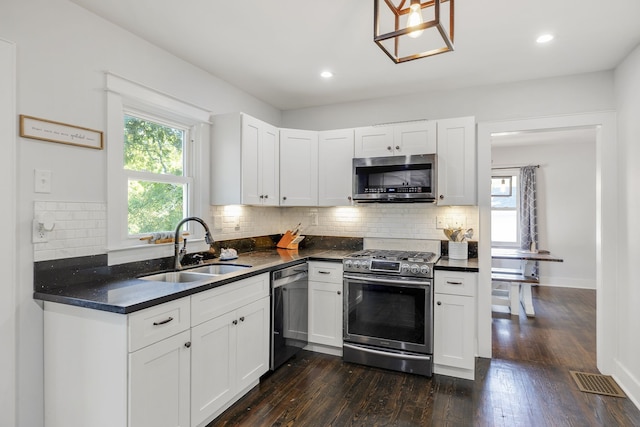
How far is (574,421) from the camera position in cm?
228

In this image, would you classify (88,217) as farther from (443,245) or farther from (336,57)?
(443,245)

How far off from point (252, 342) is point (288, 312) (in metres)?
0.53

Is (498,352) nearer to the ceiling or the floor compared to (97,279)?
nearer to the floor

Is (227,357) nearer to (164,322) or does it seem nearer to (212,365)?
(212,365)

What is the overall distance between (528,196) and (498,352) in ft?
12.8

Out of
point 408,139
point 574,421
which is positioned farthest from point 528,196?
point 574,421

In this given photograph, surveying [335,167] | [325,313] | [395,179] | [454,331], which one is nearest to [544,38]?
[395,179]

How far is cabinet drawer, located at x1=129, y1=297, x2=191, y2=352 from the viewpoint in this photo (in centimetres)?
165

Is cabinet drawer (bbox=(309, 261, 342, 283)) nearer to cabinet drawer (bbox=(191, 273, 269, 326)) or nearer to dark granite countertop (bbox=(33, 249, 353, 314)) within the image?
cabinet drawer (bbox=(191, 273, 269, 326))

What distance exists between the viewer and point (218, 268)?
9.57 ft

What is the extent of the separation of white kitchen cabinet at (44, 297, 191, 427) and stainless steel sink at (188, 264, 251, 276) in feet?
2.73

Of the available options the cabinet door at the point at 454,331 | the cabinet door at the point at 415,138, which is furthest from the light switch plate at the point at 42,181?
the cabinet door at the point at 454,331

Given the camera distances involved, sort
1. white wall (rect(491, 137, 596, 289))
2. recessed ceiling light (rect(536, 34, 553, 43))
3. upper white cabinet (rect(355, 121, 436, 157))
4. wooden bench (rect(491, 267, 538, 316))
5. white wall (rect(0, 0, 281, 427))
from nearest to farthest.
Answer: white wall (rect(0, 0, 281, 427)) < recessed ceiling light (rect(536, 34, 553, 43)) < upper white cabinet (rect(355, 121, 436, 157)) < wooden bench (rect(491, 267, 538, 316)) < white wall (rect(491, 137, 596, 289))

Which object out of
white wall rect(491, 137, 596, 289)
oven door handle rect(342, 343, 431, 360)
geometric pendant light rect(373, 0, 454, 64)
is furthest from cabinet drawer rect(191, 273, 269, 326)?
white wall rect(491, 137, 596, 289)
